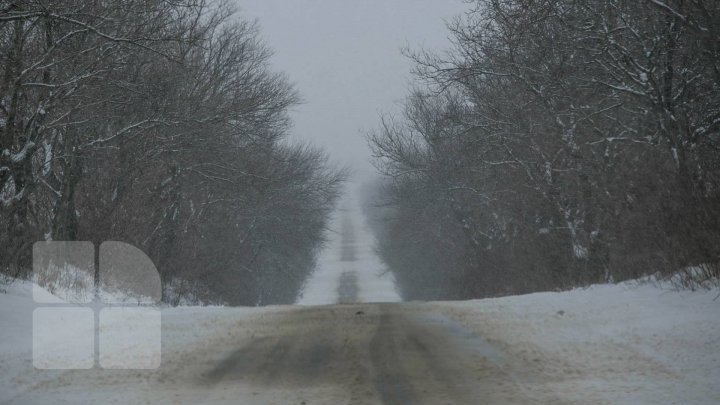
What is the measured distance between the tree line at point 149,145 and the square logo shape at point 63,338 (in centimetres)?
234

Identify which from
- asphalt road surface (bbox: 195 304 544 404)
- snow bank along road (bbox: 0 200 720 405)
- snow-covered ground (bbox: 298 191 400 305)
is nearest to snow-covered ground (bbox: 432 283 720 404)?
snow bank along road (bbox: 0 200 720 405)

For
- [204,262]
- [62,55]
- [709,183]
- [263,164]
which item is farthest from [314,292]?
[709,183]

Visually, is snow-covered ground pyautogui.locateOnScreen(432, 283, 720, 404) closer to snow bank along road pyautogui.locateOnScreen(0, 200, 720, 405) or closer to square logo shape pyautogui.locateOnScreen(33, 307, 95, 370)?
snow bank along road pyautogui.locateOnScreen(0, 200, 720, 405)

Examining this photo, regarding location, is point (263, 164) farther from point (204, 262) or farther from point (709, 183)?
point (709, 183)

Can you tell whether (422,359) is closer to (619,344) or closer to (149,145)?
(619,344)

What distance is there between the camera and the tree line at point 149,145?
1477 centimetres

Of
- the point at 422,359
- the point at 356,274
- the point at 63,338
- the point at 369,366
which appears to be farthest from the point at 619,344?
the point at 356,274

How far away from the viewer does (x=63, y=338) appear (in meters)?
9.55

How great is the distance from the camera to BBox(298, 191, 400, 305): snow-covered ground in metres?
54.1

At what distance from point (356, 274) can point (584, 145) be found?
52836 millimetres

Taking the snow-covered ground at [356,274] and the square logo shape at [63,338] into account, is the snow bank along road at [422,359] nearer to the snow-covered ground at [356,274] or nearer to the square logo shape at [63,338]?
the square logo shape at [63,338]

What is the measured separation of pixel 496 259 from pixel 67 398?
93.2 ft

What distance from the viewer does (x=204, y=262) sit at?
99.6 feet

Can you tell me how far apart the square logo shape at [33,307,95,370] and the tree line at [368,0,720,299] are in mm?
7562
